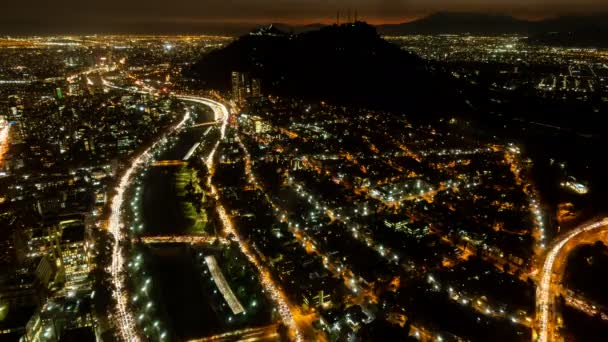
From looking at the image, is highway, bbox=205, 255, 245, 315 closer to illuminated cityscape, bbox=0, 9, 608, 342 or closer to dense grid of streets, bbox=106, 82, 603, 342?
illuminated cityscape, bbox=0, 9, 608, 342

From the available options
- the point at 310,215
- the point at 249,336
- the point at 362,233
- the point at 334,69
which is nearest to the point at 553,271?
the point at 362,233

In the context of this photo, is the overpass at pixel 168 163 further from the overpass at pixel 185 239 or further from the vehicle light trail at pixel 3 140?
the overpass at pixel 185 239

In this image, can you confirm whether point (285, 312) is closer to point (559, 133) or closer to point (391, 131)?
point (391, 131)

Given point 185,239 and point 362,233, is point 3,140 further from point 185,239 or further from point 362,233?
point 362,233

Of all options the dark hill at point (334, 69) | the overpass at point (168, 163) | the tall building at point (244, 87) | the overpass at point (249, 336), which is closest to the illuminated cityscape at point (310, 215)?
the overpass at point (249, 336)

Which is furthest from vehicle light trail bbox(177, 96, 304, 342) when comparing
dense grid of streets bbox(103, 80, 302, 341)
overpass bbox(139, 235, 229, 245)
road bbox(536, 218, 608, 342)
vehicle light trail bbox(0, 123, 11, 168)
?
vehicle light trail bbox(0, 123, 11, 168)

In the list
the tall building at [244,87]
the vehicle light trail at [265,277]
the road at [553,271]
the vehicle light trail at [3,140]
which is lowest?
the road at [553,271]
